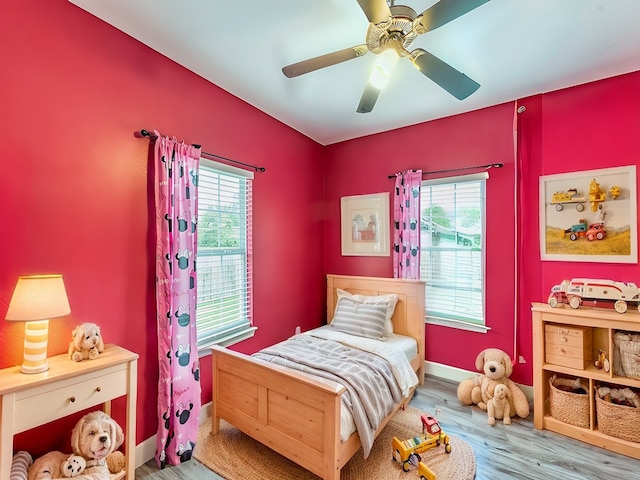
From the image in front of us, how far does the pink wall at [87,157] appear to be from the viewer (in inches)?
62.9

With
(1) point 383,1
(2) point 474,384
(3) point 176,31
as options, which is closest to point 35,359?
(3) point 176,31

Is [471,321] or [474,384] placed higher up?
[471,321]

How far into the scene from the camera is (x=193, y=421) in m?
2.22

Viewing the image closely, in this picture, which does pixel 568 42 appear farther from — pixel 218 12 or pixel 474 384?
pixel 474 384

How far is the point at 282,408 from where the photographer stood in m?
1.96

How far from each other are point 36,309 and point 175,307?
0.80 m

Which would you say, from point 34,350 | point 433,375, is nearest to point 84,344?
point 34,350

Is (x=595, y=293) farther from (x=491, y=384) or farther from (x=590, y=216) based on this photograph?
(x=491, y=384)

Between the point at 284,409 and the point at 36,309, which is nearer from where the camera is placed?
the point at 36,309

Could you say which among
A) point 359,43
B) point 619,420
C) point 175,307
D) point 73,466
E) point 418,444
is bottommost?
point 418,444

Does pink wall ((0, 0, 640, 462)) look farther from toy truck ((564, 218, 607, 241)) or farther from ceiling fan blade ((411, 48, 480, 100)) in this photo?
ceiling fan blade ((411, 48, 480, 100))

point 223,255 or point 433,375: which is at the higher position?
point 223,255

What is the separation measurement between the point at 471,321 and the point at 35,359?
3326mm

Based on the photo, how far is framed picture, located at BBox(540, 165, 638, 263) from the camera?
244cm
